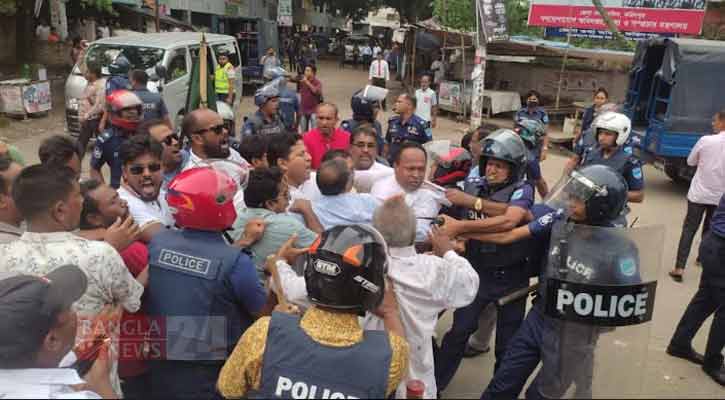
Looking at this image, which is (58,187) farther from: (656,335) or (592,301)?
(656,335)

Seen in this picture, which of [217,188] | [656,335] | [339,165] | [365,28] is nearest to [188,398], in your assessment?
[217,188]

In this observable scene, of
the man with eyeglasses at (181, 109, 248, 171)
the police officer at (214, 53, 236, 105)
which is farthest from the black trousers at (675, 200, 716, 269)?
the police officer at (214, 53, 236, 105)

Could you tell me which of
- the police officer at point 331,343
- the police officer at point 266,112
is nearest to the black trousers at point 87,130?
the police officer at point 266,112

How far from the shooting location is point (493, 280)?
356 cm

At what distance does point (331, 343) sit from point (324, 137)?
382cm

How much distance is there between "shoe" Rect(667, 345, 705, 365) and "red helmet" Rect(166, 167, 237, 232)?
366 cm

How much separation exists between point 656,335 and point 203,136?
155 inches

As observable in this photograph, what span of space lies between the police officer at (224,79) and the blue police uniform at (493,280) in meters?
9.77

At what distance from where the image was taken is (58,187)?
2.35 meters

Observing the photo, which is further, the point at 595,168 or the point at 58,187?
the point at 595,168

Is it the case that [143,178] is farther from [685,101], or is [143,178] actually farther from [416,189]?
[685,101]

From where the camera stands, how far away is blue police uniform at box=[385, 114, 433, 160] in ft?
21.0

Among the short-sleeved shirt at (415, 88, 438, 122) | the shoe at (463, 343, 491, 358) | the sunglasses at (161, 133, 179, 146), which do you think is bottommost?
the shoe at (463, 343, 491, 358)

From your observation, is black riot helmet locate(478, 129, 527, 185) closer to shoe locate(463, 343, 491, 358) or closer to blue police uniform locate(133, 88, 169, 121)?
shoe locate(463, 343, 491, 358)
